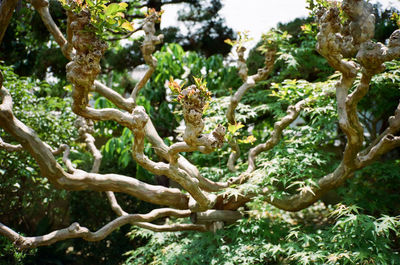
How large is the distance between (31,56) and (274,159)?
486cm

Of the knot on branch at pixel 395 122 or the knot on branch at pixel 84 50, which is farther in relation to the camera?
the knot on branch at pixel 395 122

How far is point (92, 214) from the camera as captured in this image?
5754mm

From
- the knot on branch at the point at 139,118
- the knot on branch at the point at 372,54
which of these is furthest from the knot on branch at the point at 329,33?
the knot on branch at the point at 139,118

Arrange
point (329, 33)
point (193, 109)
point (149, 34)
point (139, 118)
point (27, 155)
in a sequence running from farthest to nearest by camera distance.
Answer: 1. point (27, 155)
2. point (149, 34)
3. point (329, 33)
4. point (139, 118)
5. point (193, 109)

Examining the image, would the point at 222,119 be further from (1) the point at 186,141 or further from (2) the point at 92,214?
(2) the point at 92,214

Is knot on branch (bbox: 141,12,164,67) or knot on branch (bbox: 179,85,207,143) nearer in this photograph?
knot on branch (bbox: 179,85,207,143)

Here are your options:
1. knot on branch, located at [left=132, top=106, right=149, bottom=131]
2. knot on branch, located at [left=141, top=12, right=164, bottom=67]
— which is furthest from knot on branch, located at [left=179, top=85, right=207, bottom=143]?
knot on branch, located at [left=141, top=12, right=164, bottom=67]

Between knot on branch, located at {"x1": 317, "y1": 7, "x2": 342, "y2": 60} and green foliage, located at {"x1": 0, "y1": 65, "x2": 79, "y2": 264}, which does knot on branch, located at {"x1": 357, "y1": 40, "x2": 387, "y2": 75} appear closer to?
knot on branch, located at {"x1": 317, "y1": 7, "x2": 342, "y2": 60}

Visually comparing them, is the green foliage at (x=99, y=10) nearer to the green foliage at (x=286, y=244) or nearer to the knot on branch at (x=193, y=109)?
the knot on branch at (x=193, y=109)

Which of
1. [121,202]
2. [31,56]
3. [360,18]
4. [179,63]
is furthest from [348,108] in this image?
[31,56]

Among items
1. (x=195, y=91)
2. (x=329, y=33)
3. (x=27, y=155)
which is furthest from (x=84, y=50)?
(x=27, y=155)

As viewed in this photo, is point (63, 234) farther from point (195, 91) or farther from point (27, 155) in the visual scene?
point (195, 91)

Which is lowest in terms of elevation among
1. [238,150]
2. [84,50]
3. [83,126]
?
[238,150]

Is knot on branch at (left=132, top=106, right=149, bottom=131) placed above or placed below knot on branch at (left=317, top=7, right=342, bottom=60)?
below
